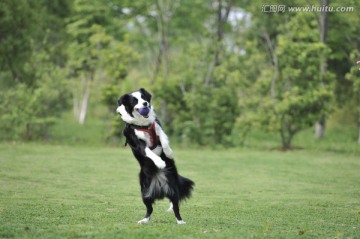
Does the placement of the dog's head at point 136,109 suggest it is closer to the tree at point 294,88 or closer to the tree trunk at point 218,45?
the tree at point 294,88

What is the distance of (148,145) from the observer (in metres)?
8.28

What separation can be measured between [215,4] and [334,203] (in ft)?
72.4

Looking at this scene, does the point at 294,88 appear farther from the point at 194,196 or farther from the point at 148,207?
the point at 148,207

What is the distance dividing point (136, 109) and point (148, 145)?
0.55m

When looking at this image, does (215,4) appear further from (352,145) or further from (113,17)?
(352,145)

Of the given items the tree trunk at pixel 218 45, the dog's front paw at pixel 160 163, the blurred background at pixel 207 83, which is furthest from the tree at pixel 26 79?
the dog's front paw at pixel 160 163

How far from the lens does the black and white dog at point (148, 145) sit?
8.17 metres

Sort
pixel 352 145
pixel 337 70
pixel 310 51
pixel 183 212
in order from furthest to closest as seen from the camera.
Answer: pixel 337 70 → pixel 352 145 → pixel 310 51 → pixel 183 212

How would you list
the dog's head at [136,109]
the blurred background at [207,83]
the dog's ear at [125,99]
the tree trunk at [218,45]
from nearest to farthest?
the dog's head at [136,109], the dog's ear at [125,99], the blurred background at [207,83], the tree trunk at [218,45]

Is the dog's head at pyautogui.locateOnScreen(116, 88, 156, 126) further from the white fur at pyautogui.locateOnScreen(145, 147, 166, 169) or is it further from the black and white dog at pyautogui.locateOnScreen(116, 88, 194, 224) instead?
the white fur at pyautogui.locateOnScreen(145, 147, 166, 169)

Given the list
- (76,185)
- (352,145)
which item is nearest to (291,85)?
(352,145)

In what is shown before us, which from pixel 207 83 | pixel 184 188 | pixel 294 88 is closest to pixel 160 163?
pixel 184 188

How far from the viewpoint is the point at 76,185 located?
14.0 metres

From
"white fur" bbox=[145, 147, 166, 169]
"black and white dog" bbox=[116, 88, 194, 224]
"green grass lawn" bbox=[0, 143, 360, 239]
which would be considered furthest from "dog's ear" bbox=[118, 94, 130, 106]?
"green grass lawn" bbox=[0, 143, 360, 239]
